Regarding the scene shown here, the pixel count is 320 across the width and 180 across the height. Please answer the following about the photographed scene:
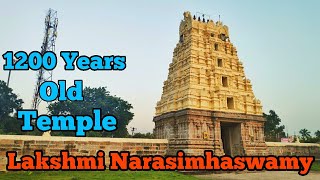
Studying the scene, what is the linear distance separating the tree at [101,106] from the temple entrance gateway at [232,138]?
2431 centimetres

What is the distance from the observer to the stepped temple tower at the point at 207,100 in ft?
74.4

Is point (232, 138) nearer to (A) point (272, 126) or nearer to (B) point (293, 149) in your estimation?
(B) point (293, 149)

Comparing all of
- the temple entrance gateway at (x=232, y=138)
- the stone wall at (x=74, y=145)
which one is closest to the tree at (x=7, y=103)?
the stone wall at (x=74, y=145)

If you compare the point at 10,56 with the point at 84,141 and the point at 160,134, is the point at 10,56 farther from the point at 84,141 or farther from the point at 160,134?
the point at 160,134

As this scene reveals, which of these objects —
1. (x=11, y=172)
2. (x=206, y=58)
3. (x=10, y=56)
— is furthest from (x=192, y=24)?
(x=11, y=172)

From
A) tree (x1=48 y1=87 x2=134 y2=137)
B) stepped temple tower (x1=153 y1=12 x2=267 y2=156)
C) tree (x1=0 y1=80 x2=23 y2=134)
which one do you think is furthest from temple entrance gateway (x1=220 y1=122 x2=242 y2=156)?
tree (x1=0 y1=80 x2=23 y2=134)

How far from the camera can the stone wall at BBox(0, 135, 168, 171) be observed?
17.7m

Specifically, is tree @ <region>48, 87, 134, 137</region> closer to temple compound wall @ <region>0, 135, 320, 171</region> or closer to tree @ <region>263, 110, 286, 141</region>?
temple compound wall @ <region>0, 135, 320, 171</region>

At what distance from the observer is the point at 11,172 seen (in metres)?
16.0

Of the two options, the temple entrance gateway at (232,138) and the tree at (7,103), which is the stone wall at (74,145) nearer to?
the temple entrance gateway at (232,138)

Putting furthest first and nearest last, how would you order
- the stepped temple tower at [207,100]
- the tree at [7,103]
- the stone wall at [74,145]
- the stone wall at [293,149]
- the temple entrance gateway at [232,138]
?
the tree at [7,103]
the stone wall at [293,149]
the temple entrance gateway at [232,138]
the stepped temple tower at [207,100]
the stone wall at [74,145]

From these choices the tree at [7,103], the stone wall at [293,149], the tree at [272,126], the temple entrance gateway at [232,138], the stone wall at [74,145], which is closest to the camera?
the stone wall at [74,145]

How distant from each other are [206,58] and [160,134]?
8.76m

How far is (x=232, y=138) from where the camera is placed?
25781 mm
